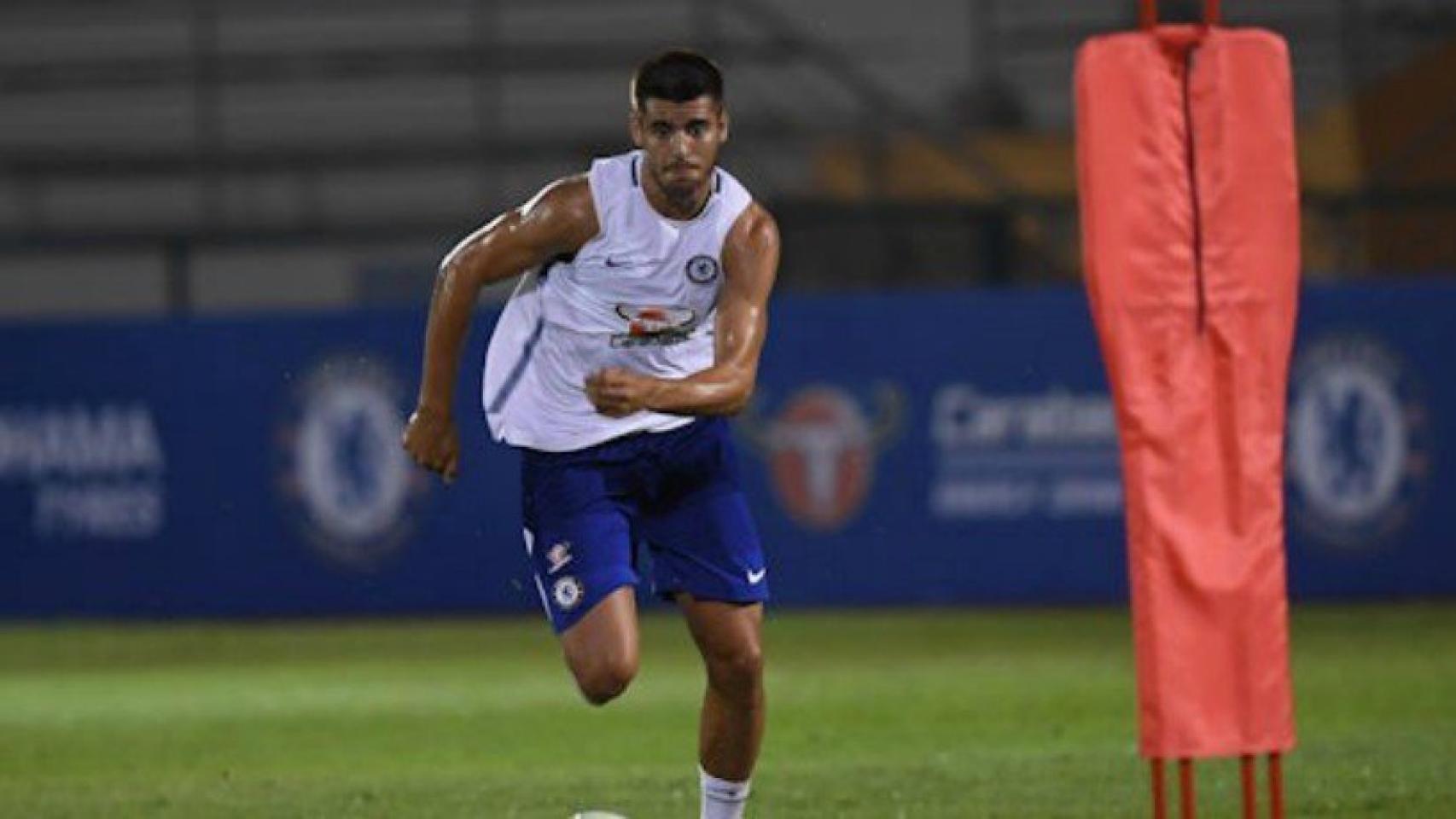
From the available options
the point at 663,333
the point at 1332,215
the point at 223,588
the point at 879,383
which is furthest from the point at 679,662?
the point at 663,333

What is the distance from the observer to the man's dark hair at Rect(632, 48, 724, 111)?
8.70 metres

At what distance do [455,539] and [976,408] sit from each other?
389 centimetres

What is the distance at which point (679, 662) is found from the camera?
18.6 metres


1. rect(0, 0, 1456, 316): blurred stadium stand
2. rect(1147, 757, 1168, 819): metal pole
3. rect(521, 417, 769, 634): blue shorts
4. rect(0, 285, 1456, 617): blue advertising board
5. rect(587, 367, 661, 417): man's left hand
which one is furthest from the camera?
rect(0, 0, 1456, 316): blurred stadium stand

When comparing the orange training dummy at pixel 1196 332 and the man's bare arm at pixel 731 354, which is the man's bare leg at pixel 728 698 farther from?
the orange training dummy at pixel 1196 332

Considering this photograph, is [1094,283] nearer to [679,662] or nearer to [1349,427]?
[679,662]

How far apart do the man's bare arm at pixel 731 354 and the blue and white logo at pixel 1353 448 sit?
1259cm

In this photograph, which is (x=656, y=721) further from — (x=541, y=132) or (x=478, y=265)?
(x=541, y=132)

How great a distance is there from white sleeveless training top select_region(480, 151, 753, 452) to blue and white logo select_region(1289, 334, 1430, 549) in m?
12.6

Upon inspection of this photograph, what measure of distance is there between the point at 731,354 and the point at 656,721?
20.9 ft

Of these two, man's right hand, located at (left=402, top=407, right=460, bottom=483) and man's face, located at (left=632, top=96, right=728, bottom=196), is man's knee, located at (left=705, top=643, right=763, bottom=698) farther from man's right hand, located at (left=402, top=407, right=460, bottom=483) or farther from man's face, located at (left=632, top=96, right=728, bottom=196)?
man's face, located at (left=632, top=96, right=728, bottom=196)

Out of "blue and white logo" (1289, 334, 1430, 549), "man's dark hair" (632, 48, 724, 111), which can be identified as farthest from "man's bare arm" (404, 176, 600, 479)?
"blue and white logo" (1289, 334, 1430, 549)

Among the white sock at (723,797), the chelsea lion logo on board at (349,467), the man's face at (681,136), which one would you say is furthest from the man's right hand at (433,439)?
the chelsea lion logo on board at (349,467)

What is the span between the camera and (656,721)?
15000mm
